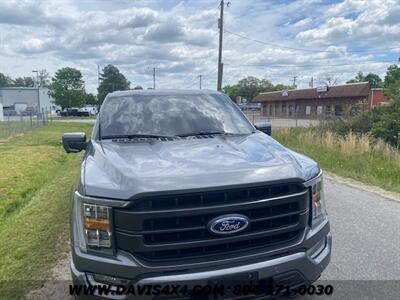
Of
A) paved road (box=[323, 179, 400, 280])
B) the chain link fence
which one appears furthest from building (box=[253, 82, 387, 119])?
paved road (box=[323, 179, 400, 280])

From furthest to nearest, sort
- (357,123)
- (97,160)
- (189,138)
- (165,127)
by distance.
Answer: (357,123) < (165,127) < (189,138) < (97,160)

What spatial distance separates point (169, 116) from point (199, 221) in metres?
2.00

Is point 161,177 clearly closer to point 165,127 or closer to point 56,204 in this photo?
point 165,127

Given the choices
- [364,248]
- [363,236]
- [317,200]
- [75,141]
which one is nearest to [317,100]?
[363,236]

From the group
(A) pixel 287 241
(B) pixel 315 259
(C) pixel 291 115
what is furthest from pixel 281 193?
(C) pixel 291 115

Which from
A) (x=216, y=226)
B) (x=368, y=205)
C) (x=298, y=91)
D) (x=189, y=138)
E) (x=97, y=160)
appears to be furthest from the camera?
(x=298, y=91)

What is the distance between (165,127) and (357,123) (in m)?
14.4

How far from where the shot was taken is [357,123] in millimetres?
16719

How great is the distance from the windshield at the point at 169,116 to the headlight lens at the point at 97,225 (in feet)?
5.08

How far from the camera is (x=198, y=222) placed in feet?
8.43

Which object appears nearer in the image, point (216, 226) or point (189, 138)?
point (216, 226)

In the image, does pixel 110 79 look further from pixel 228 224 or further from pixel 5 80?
pixel 228 224

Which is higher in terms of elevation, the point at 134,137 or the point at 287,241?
the point at 134,137

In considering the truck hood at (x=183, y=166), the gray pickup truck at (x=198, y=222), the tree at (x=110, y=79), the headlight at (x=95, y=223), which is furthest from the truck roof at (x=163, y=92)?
the tree at (x=110, y=79)
